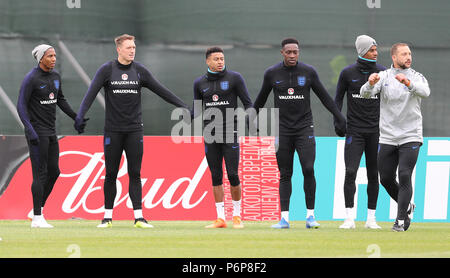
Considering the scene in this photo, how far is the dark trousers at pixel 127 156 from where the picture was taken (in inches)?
405

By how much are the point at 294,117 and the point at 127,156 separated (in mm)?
1988

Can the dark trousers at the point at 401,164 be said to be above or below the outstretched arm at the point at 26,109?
below

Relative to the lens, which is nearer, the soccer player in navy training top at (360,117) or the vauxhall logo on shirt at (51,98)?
the soccer player in navy training top at (360,117)

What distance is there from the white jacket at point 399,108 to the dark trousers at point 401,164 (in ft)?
0.25

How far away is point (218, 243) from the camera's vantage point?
8227 millimetres

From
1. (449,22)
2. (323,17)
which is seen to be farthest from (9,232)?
(449,22)

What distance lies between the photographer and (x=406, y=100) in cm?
959

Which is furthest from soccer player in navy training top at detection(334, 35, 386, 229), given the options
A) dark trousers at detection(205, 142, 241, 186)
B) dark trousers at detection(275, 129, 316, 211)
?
dark trousers at detection(205, 142, 241, 186)

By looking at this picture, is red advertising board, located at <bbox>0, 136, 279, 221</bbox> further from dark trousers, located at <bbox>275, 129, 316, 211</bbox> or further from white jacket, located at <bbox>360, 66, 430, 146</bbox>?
white jacket, located at <bbox>360, 66, 430, 146</bbox>

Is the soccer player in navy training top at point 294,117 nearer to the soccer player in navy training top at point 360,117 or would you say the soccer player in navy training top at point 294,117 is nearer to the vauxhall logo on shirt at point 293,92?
the vauxhall logo on shirt at point 293,92

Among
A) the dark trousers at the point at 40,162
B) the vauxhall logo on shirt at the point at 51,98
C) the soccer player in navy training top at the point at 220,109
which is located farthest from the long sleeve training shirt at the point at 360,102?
the dark trousers at the point at 40,162

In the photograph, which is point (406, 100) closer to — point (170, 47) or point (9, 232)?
point (9, 232)

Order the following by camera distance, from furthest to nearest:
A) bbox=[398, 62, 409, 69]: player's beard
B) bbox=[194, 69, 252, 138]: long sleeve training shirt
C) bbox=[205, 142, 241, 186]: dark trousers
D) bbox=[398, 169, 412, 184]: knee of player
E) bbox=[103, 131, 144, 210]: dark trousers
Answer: bbox=[205, 142, 241, 186]: dark trousers → bbox=[194, 69, 252, 138]: long sleeve training shirt → bbox=[103, 131, 144, 210]: dark trousers → bbox=[398, 62, 409, 69]: player's beard → bbox=[398, 169, 412, 184]: knee of player

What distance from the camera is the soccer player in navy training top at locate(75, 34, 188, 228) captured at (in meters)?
10.2
